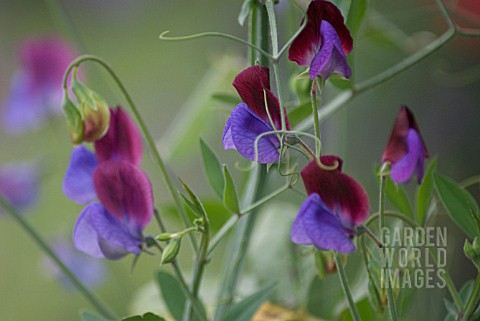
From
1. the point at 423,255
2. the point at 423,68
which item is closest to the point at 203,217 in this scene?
the point at 423,255

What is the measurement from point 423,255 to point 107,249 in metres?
0.20

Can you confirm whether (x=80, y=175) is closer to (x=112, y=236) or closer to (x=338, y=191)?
(x=112, y=236)

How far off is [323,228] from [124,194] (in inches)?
→ 5.1

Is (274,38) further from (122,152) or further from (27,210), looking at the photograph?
(27,210)

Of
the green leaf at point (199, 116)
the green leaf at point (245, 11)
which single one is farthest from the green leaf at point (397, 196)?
the green leaf at point (199, 116)

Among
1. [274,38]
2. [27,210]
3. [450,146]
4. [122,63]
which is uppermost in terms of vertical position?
[274,38]

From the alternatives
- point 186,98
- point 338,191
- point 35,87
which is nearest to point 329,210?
point 338,191

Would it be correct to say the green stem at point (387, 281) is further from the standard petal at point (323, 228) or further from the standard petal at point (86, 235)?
the standard petal at point (86, 235)

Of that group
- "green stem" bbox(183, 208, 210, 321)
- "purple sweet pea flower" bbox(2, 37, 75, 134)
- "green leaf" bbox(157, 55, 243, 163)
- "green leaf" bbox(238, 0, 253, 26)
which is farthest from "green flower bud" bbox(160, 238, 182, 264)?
"purple sweet pea flower" bbox(2, 37, 75, 134)

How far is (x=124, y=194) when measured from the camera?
16.6 inches

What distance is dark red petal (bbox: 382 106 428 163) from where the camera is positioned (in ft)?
1.33

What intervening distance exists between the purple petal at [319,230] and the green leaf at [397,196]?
93mm

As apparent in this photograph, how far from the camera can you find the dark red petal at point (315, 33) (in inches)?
13.6

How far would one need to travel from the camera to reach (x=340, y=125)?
70 cm
